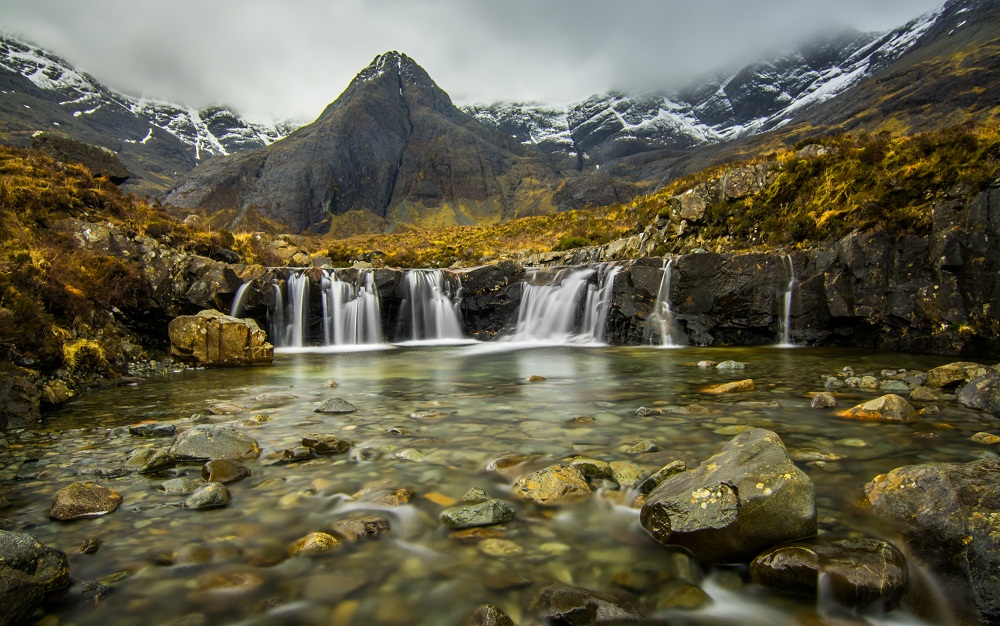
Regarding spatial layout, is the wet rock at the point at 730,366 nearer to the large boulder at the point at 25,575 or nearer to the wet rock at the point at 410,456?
the wet rock at the point at 410,456

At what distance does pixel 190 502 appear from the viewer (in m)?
3.89

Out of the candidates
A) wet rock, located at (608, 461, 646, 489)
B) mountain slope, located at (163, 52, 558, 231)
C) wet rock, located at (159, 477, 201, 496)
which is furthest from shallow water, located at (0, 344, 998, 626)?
mountain slope, located at (163, 52, 558, 231)

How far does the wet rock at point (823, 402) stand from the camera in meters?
6.79

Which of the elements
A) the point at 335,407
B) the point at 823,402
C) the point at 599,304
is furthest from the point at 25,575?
the point at 599,304

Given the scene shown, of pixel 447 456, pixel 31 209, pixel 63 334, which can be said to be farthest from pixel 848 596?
pixel 31 209

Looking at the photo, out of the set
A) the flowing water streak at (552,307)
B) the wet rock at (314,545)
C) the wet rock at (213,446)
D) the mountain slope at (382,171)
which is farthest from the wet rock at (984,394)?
the mountain slope at (382,171)

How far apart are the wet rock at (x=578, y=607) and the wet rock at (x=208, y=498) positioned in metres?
2.79

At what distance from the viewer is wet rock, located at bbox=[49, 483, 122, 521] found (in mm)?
3654

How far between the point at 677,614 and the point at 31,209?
20.0 m

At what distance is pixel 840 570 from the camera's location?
262 cm

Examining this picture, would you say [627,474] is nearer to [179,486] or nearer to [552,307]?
[179,486]

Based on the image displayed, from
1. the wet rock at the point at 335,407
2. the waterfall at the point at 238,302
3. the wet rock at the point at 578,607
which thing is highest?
the waterfall at the point at 238,302

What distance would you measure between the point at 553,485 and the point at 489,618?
1.73 meters

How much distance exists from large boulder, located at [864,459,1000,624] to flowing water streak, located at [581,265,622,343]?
15.8 metres
